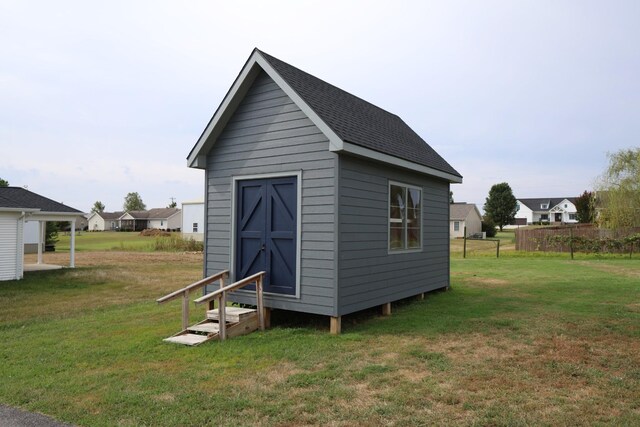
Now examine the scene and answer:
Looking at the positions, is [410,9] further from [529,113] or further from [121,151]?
[121,151]

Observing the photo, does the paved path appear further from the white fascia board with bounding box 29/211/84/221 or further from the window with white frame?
→ the white fascia board with bounding box 29/211/84/221

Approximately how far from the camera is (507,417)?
3824mm

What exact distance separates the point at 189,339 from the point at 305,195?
2979 millimetres

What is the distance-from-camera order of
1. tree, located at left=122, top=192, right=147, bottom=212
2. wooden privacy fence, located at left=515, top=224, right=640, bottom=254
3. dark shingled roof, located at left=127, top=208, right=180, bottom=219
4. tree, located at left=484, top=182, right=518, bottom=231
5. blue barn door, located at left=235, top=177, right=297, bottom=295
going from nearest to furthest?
blue barn door, located at left=235, top=177, right=297, bottom=295 < wooden privacy fence, located at left=515, top=224, right=640, bottom=254 < tree, located at left=484, top=182, right=518, bottom=231 < dark shingled roof, located at left=127, top=208, right=180, bottom=219 < tree, located at left=122, top=192, right=147, bottom=212

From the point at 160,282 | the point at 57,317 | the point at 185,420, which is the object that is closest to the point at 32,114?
the point at 160,282

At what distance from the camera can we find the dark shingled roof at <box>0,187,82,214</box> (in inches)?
621

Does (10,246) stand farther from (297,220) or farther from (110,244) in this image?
(110,244)

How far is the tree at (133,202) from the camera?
120 m

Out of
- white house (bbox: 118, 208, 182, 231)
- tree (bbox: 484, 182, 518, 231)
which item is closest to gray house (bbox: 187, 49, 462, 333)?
tree (bbox: 484, 182, 518, 231)

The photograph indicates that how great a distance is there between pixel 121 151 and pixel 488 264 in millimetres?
19578

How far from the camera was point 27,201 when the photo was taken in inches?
667

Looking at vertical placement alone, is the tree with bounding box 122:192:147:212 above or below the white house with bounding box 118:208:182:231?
above

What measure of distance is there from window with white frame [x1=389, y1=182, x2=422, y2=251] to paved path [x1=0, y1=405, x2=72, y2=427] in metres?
6.37

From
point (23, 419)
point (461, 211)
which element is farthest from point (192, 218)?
point (23, 419)
